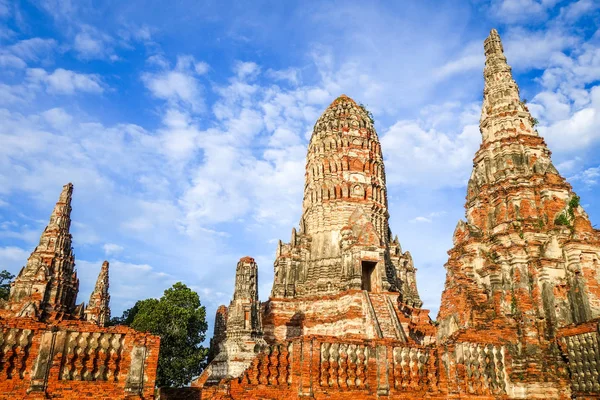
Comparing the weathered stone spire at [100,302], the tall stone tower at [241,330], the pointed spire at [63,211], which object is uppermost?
the pointed spire at [63,211]

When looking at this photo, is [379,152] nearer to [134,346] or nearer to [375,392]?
[375,392]

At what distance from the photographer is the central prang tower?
2747 cm

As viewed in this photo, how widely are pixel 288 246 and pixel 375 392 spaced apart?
18.1m

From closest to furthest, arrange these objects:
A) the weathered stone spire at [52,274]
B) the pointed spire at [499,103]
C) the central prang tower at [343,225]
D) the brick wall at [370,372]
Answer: the brick wall at [370,372], the pointed spire at [499,103], the central prang tower at [343,225], the weathered stone spire at [52,274]

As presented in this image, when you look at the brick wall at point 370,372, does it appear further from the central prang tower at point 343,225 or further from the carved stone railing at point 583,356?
the central prang tower at point 343,225

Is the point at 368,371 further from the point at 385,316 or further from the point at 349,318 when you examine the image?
the point at 349,318

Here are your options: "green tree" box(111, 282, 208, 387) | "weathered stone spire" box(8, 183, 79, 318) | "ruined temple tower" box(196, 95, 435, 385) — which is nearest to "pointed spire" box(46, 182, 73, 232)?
"weathered stone spire" box(8, 183, 79, 318)

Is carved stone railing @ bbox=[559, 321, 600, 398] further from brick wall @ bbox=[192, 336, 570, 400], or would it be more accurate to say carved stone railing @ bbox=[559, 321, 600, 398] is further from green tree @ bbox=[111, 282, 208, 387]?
green tree @ bbox=[111, 282, 208, 387]

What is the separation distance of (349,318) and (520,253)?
9.61m

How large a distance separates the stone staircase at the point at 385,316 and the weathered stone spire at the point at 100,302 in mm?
23991

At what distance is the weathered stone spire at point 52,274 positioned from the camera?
32.0 meters

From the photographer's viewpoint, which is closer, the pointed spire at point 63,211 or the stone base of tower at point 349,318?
the stone base of tower at point 349,318

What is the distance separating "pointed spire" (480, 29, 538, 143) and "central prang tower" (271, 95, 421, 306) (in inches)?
352

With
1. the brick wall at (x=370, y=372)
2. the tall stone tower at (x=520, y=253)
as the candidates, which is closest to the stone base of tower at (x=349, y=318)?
the tall stone tower at (x=520, y=253)
